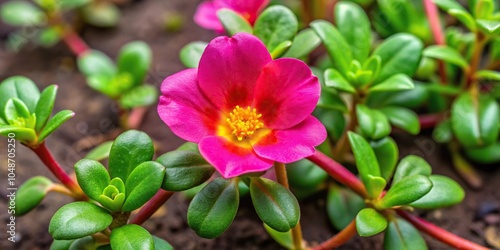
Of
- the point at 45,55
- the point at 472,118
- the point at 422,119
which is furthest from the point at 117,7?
the point at 472,118

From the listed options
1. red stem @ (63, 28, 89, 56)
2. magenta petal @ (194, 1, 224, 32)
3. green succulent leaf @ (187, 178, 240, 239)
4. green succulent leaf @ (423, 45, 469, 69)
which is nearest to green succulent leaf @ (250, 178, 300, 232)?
green succulent leaf @ (187, 178, 240, 239)

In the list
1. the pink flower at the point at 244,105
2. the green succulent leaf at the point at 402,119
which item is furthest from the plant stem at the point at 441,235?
the pink flower at the point at 244,105

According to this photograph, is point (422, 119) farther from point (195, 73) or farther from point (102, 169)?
point (102, 169)

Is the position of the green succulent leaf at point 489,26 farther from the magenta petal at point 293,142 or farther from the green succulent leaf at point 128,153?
→ the green succulent leaf at point 128,153

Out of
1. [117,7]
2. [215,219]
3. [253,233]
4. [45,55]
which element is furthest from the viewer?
[117,7]

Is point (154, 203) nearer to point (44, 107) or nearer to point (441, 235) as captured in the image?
point (44, 107)

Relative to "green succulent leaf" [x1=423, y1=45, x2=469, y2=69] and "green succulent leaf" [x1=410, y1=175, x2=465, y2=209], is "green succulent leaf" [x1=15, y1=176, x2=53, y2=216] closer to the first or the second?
"green succulent leaf" [x1=410, y1=175, x2=465, y2=209]
